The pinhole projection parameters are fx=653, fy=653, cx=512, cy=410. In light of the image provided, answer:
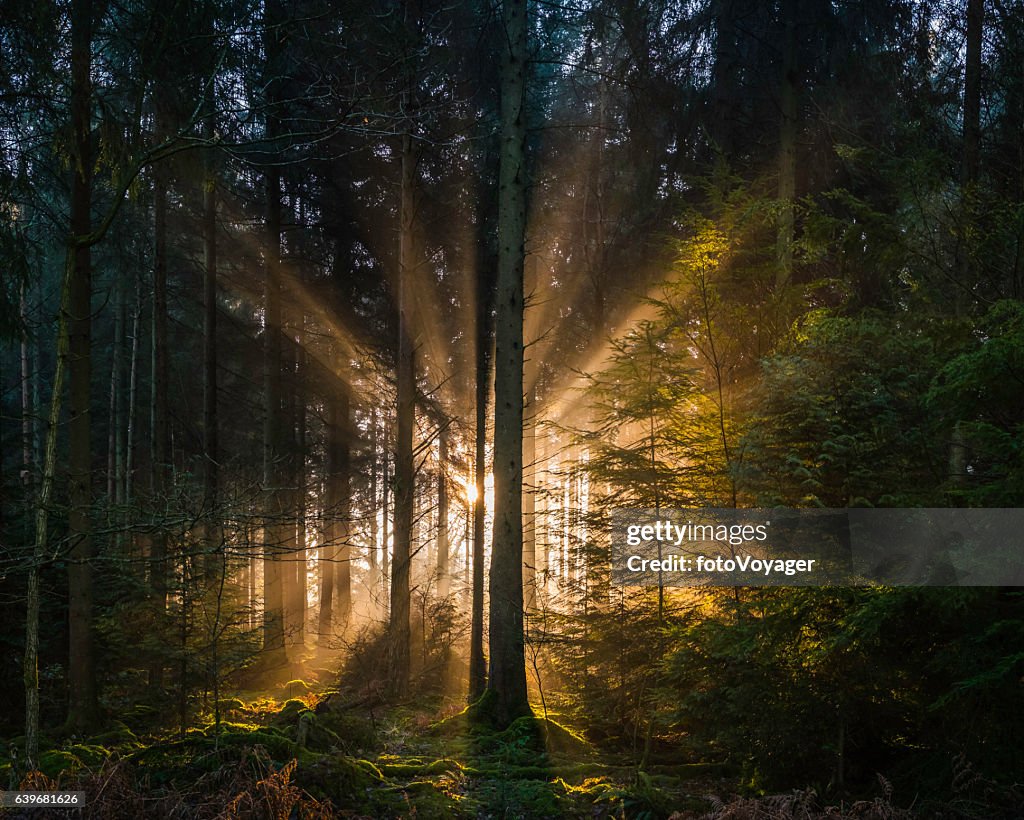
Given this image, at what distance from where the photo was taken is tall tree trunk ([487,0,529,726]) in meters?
9.41

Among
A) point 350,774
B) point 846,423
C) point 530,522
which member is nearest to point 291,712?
point 350,774

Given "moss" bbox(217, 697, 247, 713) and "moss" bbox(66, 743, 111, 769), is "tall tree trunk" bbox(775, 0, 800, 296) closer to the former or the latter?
"moss" bbox(66, 743, 111, 769)

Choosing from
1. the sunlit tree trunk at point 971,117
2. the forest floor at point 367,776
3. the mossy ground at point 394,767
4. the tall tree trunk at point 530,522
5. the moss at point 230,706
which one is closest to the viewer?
the forest floor at point 367,776

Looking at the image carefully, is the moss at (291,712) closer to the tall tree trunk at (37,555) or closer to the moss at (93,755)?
the moss at (93,755)

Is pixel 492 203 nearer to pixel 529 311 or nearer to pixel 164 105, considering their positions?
pixel 529 311

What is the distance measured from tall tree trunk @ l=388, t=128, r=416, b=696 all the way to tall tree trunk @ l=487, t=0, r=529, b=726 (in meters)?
2.81

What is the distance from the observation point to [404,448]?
12234 millimetres

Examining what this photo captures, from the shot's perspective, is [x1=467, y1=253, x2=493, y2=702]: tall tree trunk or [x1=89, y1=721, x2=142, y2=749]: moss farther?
[x1=467, y1=253, x2=493, y2=702]: tall tree trunk

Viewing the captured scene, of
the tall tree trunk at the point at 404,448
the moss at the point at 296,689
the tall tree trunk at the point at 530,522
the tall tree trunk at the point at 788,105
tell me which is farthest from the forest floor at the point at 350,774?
the tall tree trunk at the point at 788,105

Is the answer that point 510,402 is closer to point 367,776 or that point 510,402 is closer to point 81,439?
point 367,776

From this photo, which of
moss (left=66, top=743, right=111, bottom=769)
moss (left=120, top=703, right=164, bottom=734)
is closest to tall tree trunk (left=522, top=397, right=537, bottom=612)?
moss (left=66, top=743, right=111, bottom=769)

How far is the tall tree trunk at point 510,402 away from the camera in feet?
A: 30.9

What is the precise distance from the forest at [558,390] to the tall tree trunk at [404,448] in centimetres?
7
